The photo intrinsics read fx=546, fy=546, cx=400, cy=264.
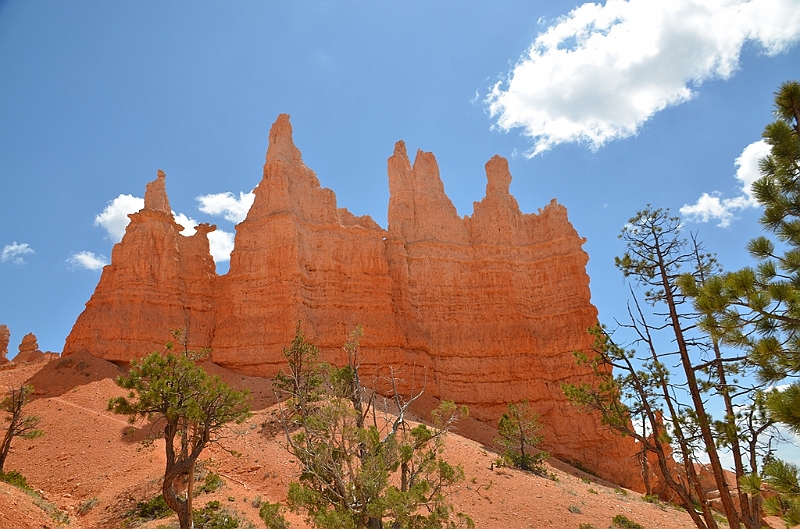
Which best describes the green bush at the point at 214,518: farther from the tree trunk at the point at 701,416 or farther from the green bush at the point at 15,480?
the tree trunk at the point at 701,416

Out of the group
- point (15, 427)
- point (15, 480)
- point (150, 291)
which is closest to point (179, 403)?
point (15, 480)

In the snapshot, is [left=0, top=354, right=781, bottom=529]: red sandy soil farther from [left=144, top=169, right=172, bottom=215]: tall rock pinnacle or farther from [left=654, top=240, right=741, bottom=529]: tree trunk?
[left=144, top=169, right=172, bottom=215]: tall rock pinnacle

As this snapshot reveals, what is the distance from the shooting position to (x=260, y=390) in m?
38.0

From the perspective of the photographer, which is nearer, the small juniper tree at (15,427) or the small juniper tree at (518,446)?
the small juniper tree at (15,427)

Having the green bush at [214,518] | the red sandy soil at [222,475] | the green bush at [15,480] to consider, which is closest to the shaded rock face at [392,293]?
the red sandy soil at [222,475]

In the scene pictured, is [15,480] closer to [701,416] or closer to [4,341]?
[701,416]

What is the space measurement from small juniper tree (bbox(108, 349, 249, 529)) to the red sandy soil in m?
1.20

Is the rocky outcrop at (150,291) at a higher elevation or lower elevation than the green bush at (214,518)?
higher

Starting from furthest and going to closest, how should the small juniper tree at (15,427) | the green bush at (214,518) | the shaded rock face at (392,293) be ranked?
the shaded rock face at (392,293), the small juniper tree at (15,427), the green bush at (214,518)

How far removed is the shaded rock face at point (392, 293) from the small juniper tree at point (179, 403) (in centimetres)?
2095

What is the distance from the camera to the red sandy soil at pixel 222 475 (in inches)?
890

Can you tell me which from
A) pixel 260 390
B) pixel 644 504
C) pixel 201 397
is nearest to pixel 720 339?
pixel 201 397

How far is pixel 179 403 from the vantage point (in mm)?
19703

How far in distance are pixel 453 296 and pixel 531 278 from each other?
816 centimetres
